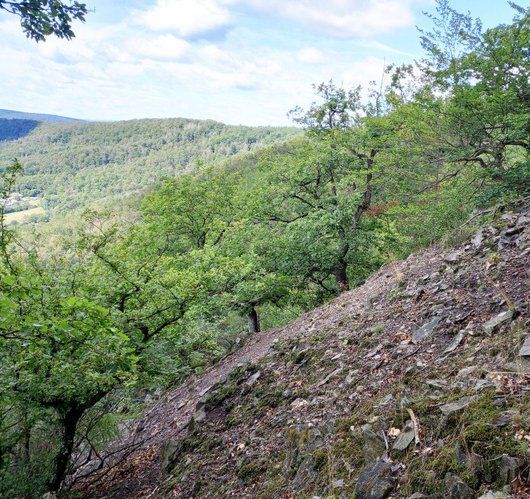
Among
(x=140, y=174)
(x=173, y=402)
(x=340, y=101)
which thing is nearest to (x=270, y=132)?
(x=140, y=174)

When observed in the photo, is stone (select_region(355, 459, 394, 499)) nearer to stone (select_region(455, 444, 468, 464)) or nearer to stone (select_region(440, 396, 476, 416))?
stone (select_region(455, 444, 468, 464))

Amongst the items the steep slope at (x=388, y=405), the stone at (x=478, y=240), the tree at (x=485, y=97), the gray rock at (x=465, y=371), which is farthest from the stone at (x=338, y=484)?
the tree at (x=485, y=97)

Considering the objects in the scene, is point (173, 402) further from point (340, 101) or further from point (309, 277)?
point (340, 101)

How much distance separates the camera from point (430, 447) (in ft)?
9.96

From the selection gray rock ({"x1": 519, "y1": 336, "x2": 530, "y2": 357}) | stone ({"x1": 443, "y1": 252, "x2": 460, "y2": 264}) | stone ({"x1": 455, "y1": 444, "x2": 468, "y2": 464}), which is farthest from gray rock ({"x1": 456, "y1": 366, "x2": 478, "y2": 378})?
stone ({"x1": 443, "y1": 252, "x2": 460, "y2": 264})

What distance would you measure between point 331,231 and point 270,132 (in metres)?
158

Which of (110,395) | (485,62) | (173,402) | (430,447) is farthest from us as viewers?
(173,402)

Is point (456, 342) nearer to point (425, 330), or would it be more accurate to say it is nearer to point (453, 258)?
point (425, 330)

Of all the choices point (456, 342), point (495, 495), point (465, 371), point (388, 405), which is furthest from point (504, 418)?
point (456, 342)

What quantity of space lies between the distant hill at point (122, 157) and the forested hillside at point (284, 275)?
120106mm

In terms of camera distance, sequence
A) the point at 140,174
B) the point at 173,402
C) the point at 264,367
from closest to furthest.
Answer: the point at 264,367 → the point at 173,402 → the point at 140,174

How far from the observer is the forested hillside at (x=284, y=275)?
4.40 metres

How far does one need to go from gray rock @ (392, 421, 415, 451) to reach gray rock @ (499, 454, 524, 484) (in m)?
0.73

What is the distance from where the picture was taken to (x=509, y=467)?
8.32 ft
